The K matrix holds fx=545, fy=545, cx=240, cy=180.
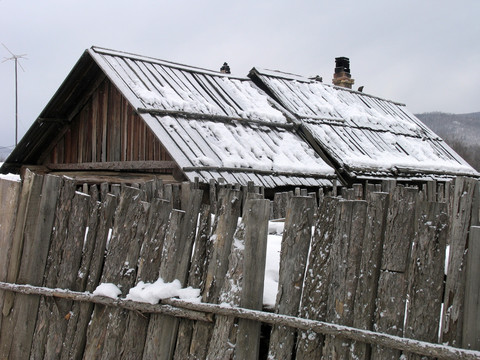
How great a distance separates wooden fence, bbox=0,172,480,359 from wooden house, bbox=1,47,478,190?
13.3 ft

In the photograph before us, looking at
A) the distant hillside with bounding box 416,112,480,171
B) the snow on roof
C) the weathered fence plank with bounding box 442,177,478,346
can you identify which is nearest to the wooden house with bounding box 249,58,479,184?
the snow on roof

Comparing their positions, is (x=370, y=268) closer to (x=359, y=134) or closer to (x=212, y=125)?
(x=212, y=125)

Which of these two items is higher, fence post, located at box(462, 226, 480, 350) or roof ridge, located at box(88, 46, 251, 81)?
roof ridge, located at box(88, 46, 251, 81)

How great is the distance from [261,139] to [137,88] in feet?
8.21

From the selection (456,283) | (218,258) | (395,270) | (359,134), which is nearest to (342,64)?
(359,134)

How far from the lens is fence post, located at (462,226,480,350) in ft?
7.93

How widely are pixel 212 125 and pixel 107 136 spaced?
223cm

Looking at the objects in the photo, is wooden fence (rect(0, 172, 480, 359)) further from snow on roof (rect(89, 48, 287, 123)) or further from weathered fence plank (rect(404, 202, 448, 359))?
snow on roof (rect(89, 48, 287, 123))

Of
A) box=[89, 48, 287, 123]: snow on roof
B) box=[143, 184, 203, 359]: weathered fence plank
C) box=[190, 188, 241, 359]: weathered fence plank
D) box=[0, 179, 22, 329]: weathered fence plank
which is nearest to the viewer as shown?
box=[190, 188, 241, 359]: weathered fence plank

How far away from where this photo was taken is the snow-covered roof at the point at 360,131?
1173 cm

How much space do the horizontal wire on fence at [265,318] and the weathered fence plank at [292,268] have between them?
7 cm

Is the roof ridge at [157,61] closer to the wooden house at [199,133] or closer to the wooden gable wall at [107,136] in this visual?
the wooden house at [199,133]

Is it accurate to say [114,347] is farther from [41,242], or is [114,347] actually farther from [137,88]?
[137,88]

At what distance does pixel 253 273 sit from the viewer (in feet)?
10.0
